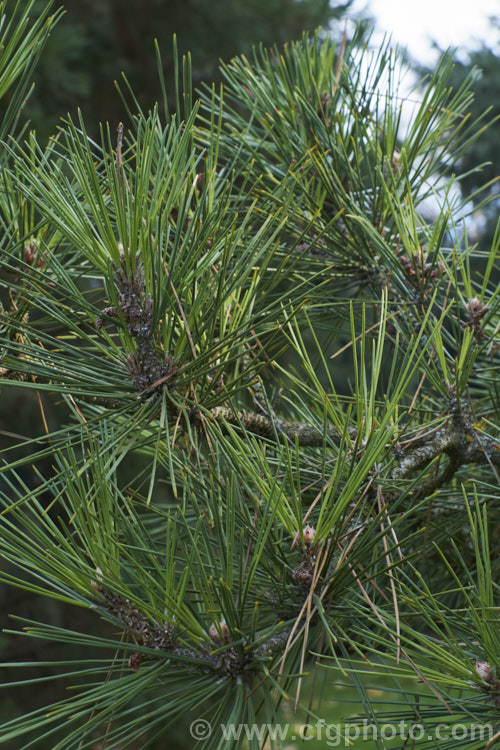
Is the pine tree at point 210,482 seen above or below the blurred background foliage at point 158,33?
below

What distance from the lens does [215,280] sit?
0.44m

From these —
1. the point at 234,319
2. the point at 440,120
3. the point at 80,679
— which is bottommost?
the point at 80,679

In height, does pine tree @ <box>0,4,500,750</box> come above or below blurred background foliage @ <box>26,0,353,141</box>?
below

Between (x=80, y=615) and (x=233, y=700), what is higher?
(x=233, y=700)

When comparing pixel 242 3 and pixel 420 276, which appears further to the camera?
pixel 242 3

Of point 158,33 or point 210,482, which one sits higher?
point 158,33

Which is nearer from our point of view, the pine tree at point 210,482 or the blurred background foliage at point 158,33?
the pine tree at point 210,482

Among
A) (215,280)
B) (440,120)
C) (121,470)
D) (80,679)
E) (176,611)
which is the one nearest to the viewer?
(176,611)

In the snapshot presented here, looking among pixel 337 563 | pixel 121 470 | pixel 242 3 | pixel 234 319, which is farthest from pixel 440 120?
pixel 242 3

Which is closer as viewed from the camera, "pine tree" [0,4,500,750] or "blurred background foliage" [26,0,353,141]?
"pine tree" [0,4,500,750]

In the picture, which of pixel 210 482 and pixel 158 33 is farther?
pixel 158 33

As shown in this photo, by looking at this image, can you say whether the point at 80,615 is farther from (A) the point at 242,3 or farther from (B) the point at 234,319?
(A) the point at 242,3

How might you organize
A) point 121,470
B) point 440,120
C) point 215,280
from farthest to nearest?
point 121,470
point 440,120
point 215,280

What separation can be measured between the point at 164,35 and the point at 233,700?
2.52 metres
